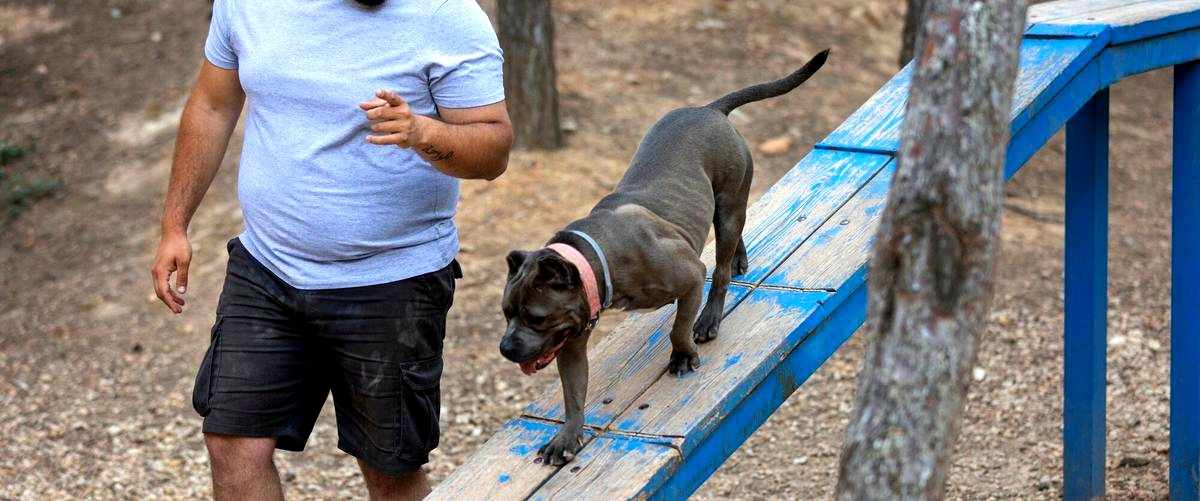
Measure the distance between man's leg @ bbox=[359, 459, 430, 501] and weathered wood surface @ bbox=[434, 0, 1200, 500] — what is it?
0.30 metres

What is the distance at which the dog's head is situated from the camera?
298 cm

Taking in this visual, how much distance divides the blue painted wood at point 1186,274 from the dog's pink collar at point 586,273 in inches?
99.0

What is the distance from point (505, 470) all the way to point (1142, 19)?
2.60 metres

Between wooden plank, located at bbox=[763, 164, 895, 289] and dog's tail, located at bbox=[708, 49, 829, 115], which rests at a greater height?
dog's tail, located at bbox=[708, 49, 829, 115]

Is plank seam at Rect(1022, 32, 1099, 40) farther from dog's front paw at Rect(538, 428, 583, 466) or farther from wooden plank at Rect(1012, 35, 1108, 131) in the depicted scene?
dog's front paw at Rect(538, 428, 583, 466)

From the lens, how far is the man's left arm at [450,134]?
9.41 ft

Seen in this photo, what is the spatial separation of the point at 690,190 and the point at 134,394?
385cm

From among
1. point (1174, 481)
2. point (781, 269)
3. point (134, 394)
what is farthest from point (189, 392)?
point (1174, 481)

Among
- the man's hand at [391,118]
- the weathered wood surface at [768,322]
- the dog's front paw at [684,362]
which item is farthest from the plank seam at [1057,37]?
the man's hand at [391,118]

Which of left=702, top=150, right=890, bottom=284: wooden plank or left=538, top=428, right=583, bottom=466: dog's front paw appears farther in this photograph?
left=702, top=150, right=890, bottom=284: wooden plank

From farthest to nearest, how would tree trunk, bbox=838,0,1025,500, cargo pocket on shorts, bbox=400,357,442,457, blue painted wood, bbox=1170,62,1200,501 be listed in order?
blue painted wood, bbox=1170,62,1200,501, cargo pocket on shorts, bbox=400,357,442,457, tree trunk, bbox=838,0,1025,500

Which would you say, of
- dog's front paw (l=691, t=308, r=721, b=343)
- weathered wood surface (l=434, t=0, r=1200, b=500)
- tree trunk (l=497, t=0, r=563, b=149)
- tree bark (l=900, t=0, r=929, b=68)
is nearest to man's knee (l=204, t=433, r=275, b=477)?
weathered wood surface (l=434, t=0, r=1200, b=500)

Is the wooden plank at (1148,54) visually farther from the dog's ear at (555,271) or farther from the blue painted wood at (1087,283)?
the dog's ear at (555,271)

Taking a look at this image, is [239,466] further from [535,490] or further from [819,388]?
[819,388]
